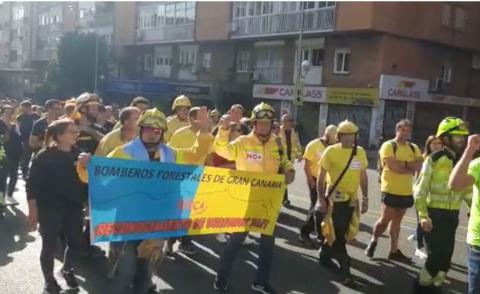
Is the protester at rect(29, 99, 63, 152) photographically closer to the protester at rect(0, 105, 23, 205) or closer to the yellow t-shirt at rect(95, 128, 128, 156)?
the protester at rect(0, 105, 23, 205)

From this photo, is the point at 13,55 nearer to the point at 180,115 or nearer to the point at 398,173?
the point at 180,115

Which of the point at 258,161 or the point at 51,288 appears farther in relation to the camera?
the point at 258,161

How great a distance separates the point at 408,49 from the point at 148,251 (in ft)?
91.8

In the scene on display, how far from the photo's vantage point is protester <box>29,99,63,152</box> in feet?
22.9

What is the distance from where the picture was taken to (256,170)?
5680 mm

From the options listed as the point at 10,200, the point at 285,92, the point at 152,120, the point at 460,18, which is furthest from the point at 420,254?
the point at 460,18

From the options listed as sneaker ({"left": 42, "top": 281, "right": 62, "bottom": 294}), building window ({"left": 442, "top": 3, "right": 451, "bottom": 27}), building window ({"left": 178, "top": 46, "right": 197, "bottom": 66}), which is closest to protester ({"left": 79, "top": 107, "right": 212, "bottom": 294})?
sneaker ({"left": 42, "top": 281, "right": 62, "bottom": 294})

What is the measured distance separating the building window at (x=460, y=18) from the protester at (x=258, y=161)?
101 ft

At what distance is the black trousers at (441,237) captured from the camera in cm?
523

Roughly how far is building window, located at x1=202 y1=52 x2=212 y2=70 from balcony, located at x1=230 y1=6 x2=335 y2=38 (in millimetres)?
3992

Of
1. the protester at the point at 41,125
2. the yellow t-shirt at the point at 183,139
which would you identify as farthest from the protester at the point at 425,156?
the protester at the point at 41,125

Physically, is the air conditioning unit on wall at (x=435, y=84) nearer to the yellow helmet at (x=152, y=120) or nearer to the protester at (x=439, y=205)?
the protester at (x=439, y=205)

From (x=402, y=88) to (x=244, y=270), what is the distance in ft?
81.2

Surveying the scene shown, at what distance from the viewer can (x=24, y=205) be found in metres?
9.76
